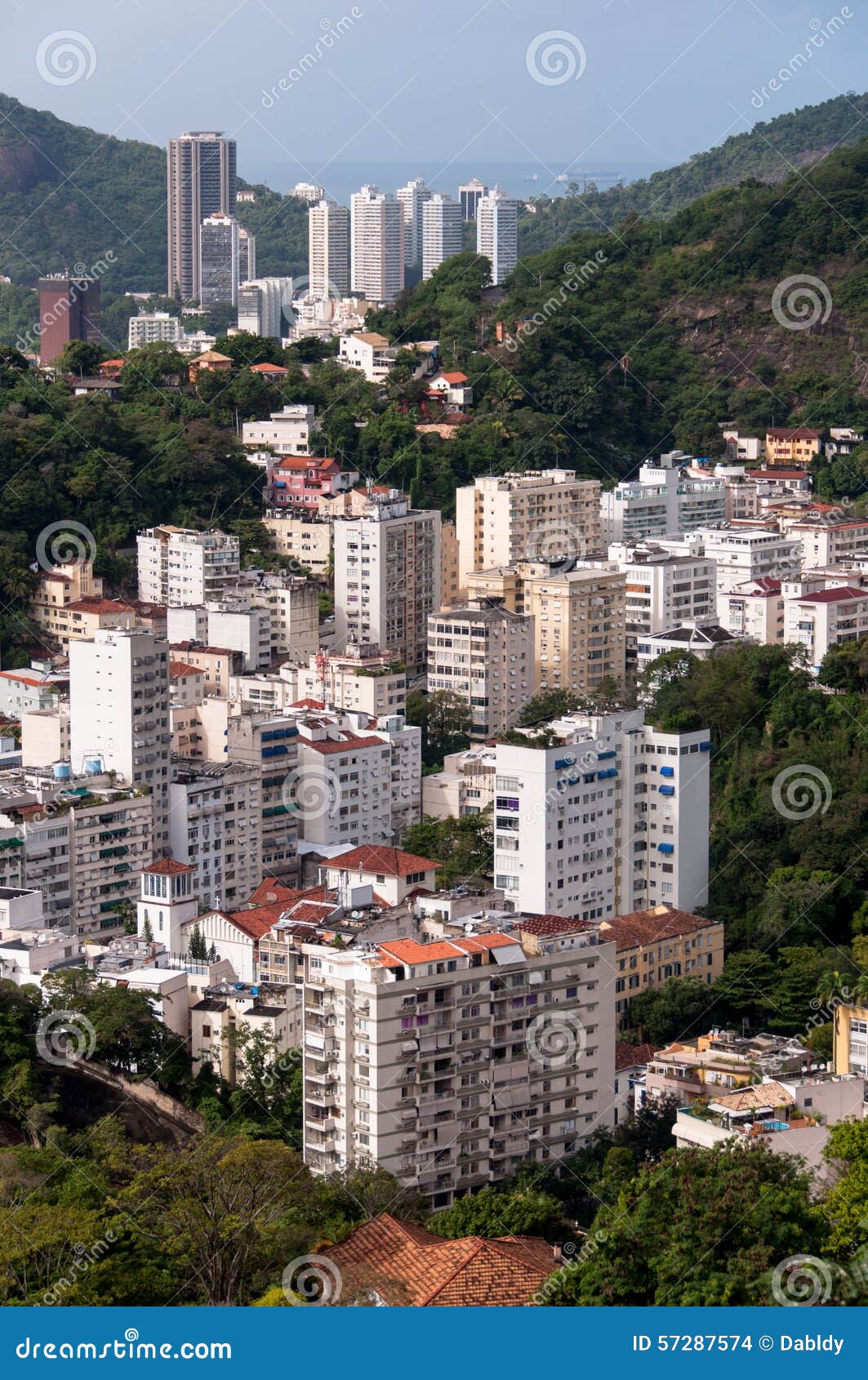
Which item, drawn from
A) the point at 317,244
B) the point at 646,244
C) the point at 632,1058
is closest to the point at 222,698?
the point at 632,1058

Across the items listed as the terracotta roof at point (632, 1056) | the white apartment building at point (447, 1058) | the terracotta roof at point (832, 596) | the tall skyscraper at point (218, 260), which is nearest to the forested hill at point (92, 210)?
the tall skyscraper at point (218, 260)

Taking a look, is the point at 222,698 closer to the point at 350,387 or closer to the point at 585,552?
the point at 585,552

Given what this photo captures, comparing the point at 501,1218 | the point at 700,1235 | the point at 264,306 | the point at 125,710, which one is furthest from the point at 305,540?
the point at 264,306

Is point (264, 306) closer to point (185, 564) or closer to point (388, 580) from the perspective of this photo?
point (185, 564)

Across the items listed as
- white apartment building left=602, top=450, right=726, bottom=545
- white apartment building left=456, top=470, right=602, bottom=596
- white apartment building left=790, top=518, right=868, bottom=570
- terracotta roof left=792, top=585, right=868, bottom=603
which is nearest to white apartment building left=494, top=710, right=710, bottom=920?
terracotta roof left=792, top=585, right=868, bottom=603

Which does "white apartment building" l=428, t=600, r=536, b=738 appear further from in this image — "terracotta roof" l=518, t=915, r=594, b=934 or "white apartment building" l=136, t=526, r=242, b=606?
"terracotta roof" l=518, t=915, r=594, b=934

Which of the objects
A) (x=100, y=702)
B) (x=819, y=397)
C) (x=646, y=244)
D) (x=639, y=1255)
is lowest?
(x=639, y=1255)

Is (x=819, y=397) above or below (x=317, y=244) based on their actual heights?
below
